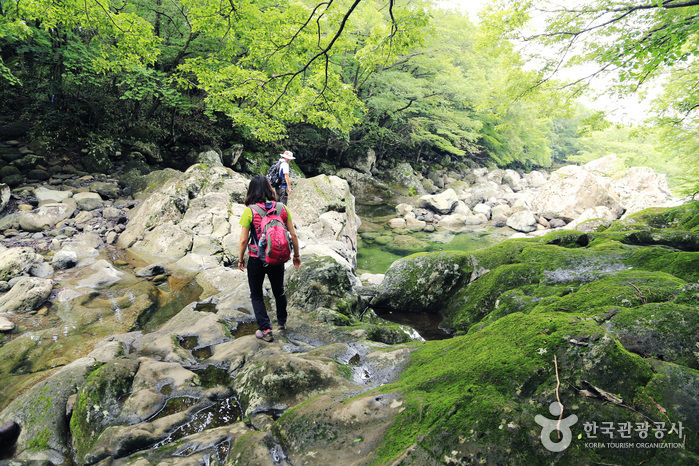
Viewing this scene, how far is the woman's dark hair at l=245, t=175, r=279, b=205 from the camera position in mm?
4262

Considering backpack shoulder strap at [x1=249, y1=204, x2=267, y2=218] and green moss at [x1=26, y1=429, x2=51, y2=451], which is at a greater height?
backpack shoulder strap at [x1=249, y1=204, x2=267, y2=218]

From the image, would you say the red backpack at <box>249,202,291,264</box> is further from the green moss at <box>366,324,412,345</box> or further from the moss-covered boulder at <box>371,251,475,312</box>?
the moss-covered boulder at <box>371,251,475,312</box>

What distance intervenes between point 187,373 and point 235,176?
31.9ft

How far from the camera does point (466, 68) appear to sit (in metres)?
27.7

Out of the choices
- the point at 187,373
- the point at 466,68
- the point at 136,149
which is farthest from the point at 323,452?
the point at 466,68

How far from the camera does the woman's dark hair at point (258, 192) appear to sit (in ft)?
14.0

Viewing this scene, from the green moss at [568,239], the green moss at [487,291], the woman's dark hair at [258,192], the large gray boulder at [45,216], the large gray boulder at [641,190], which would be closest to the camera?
the woman's dark hair at [258,192]

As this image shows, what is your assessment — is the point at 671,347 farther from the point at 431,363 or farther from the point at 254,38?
the point at 254,38

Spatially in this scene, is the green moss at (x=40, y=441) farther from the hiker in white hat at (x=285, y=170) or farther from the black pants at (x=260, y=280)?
the hiker in white hat at (x=285, y=170)

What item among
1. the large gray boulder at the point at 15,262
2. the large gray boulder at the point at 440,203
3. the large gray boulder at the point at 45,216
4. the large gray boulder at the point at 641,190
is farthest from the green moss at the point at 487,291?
the large gray boulder at the point at 641,190

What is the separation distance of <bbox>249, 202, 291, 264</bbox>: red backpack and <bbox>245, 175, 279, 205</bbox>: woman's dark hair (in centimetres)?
10

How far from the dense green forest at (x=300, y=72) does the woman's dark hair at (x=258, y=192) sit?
5.59 ft

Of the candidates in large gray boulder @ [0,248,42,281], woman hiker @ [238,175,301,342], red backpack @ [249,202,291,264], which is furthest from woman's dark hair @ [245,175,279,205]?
large gray boulder @ [0,248,42,281]

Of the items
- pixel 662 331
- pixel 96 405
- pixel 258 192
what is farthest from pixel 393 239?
pixel 96 405
